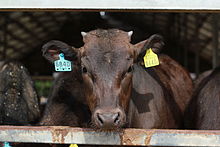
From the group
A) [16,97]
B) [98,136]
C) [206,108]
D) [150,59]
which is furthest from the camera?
[16,97]

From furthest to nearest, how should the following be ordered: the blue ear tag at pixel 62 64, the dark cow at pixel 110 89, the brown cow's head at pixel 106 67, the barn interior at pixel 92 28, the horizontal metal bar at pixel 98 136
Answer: the barn interior at pixel 92 28
the blue ear tag at pixel 62 64
the dark cow at pixel 110 89
the brown cow's head at pixel 106 67
the horizontal metal bar at pixel 98 136

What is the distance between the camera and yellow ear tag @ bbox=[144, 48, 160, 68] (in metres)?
4.21

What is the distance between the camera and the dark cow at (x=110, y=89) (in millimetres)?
3635

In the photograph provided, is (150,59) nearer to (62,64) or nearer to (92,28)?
(62,64)

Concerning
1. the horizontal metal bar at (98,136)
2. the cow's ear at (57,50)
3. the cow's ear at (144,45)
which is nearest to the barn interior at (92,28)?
the cow's ear at (144,45)

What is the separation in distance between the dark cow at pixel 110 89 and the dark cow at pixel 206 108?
23 centimetres

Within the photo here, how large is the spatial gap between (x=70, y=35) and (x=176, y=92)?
13.9 metres

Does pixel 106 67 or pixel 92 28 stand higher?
pixel 106 67
